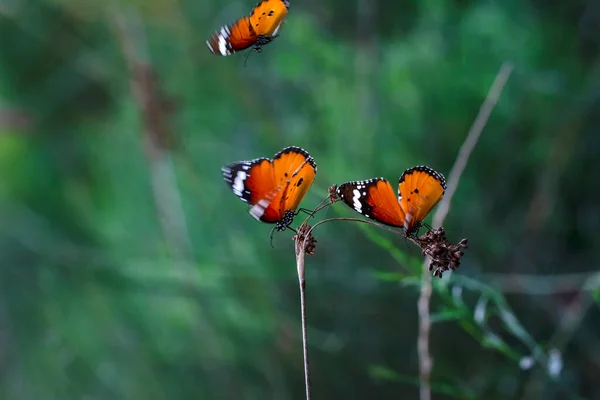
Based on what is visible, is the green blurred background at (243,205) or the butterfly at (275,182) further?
the green blurred background at (243,205)

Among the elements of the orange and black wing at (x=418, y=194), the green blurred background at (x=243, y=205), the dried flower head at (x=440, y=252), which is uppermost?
the green blurred background at (x=243, y=205)

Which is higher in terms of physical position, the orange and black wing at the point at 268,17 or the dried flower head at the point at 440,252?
the orange and black wing at the point at 268,17

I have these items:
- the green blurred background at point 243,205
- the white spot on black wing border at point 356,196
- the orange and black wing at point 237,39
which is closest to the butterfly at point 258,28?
the orange and black wing at point 237,39

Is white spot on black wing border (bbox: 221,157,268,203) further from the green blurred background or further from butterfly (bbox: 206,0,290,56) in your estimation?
the green blurred background

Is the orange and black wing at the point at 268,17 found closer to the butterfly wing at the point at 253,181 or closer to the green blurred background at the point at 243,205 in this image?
the butterfly wing at the point at 253,181

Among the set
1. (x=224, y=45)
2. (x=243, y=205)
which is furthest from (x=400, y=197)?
(x=243, y=205)

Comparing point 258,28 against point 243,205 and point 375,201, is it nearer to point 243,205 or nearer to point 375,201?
point 375,201

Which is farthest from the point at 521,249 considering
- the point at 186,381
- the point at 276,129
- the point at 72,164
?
the point at 72,164

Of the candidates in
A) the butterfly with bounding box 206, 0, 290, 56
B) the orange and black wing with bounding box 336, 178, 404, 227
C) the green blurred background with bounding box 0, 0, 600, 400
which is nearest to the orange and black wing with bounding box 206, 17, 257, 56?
the butterfly with bounding box 206, 0, 290, 56
